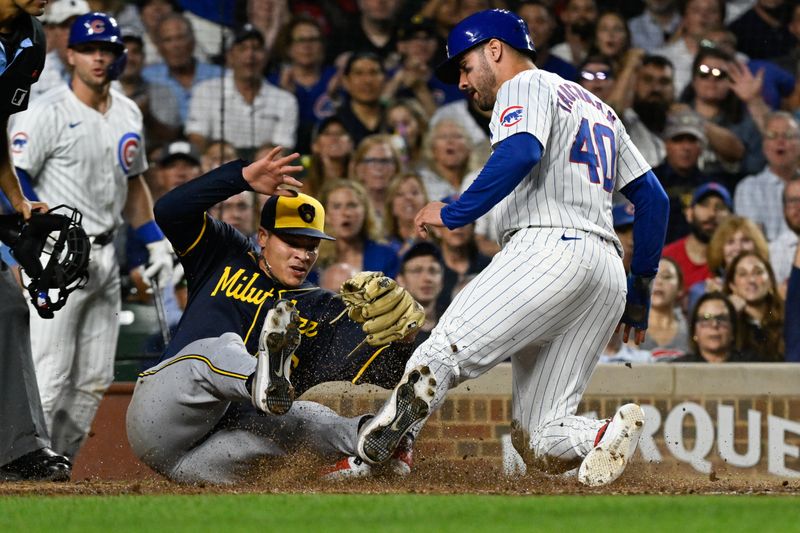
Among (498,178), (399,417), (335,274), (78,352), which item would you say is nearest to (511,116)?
(498,178)

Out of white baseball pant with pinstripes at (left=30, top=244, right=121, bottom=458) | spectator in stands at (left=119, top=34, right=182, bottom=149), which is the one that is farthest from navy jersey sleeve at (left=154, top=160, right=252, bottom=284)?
spectator in stands at (left=119, top=34, right=182, bottom=149)

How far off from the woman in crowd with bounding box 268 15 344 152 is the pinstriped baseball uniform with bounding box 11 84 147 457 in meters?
1.59

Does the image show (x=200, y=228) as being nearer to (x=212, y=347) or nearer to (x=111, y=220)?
(x=212, y=347)

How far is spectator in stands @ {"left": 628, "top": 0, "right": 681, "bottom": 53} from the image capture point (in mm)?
8812

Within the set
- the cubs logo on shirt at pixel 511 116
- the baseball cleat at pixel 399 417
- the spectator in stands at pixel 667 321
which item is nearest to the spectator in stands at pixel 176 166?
the spectator in stands at pixel 667 321

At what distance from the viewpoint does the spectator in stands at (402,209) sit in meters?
8.00

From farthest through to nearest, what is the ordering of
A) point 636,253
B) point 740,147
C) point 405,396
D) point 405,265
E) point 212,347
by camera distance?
point 740,147 < point 405,265 < point 636,253 < point 212,347 < point 405,396

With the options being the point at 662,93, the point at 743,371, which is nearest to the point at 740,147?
the point at 662,93

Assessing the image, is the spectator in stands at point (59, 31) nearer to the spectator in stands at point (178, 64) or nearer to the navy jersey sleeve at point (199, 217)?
the spectator in stands at point (178, 64)

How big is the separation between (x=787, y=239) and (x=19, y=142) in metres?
4.57

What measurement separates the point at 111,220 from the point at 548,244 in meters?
3.15

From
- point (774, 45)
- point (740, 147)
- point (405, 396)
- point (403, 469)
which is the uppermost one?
point (774, 45)

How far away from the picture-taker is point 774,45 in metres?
8.97

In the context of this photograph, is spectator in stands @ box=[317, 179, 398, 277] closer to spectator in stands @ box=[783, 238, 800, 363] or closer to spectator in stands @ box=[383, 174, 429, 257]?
spectator in stands @ box=[383, 174, 429, 257]
